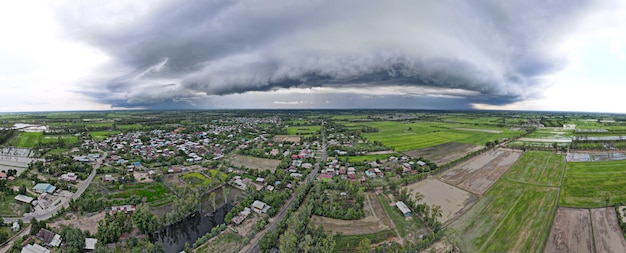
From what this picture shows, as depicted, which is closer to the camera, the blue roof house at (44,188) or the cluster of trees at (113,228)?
the cluster of trees at (113,228)

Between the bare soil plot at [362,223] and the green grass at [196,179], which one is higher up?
the green grass at [196,179]

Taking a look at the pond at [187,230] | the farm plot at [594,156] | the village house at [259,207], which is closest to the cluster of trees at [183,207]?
the pond at [187,230]

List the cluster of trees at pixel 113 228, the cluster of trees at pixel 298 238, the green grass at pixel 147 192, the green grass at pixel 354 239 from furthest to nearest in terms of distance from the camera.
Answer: the green grass at pixel 147 192
the cluster of trees at pixel 113 228
the green grass at pixel 354 239
the cluster of trees at pixel 298 238

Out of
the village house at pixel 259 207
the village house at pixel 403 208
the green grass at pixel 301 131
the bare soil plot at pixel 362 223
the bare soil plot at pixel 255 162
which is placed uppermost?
the green grass at pixel 301 131

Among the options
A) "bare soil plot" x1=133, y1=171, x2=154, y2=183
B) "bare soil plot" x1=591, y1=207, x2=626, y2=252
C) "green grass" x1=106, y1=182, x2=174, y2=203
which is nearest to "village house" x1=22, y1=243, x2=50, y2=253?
"green grass" x1=106, y1=182, x2=174, y2=203

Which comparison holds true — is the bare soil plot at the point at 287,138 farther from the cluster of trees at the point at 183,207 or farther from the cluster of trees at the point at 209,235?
the cluster of trees at the point at 209,235

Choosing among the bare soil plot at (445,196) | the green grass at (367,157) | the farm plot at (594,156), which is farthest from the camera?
the green grass at (367,157)
